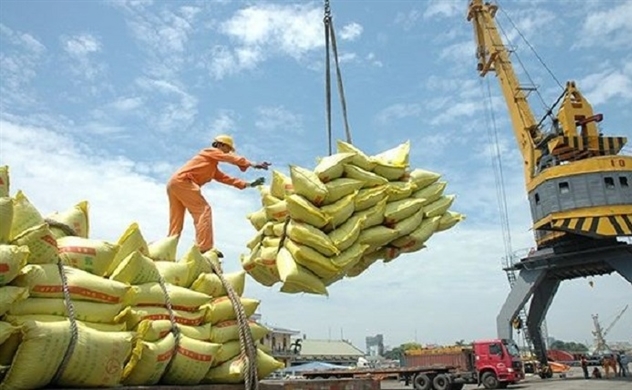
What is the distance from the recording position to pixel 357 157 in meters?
4.83

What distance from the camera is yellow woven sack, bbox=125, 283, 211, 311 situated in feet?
10.7

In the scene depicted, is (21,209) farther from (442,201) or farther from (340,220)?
(442,201)

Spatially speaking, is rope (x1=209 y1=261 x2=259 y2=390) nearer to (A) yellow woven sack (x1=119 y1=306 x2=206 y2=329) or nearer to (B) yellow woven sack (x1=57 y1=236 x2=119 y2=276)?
(A) yellow woven sack (x1=119 y1=306 x2=206 y2=329)

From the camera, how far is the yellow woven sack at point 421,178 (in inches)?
203

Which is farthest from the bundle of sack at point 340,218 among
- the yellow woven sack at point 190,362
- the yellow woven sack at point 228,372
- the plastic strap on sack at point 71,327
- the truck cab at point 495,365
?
the truck cab at point 495,365

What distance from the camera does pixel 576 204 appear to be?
26844 millimetres

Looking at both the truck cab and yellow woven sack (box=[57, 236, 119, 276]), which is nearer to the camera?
yellow woven sack (box=[57, 236, 119, 276])

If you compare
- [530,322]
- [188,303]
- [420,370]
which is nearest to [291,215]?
[188,303]

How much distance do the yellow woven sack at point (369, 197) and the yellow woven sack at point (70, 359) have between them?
2263 mm

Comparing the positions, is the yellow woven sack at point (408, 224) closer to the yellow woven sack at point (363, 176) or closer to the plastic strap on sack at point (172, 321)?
the yellow woven sack at point (363, 176)

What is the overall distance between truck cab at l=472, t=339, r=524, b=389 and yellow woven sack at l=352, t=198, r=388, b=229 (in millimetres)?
21462

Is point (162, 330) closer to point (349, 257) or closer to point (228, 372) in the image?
point (228, 372)

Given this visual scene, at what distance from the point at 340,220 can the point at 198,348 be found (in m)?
1.65

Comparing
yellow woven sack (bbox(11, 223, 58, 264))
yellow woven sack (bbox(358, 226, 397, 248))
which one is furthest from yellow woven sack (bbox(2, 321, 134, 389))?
yellow woven sack (bbox(358, 226, 397, 248))
